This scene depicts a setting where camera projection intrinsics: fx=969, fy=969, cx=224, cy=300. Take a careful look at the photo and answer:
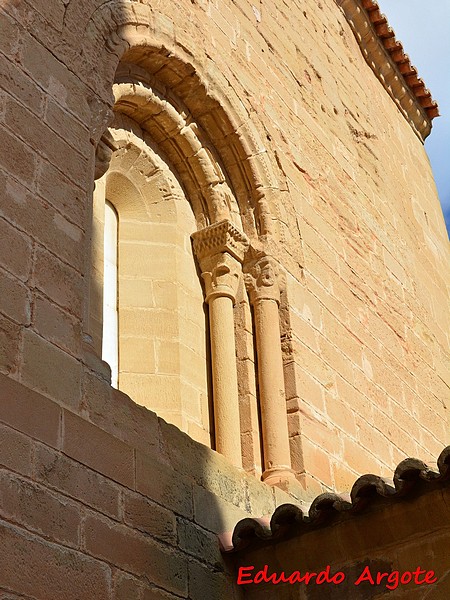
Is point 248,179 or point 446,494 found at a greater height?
point 248,179

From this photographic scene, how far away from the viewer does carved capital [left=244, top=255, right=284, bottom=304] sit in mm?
5805

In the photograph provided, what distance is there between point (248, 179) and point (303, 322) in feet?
3.34

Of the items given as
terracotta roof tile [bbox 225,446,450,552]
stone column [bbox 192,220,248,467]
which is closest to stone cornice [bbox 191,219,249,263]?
stone column [bbox 192,220,248,467]

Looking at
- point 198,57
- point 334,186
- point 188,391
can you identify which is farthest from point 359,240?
point 188,391

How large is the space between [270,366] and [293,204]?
1.43m

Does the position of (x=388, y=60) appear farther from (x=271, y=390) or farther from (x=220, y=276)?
(x=271, y=390)

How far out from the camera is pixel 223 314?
564 centimetres

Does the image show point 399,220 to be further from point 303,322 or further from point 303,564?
point 303,564

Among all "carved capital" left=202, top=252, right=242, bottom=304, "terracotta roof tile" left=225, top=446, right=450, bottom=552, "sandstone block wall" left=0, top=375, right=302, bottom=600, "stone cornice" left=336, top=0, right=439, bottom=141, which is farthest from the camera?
"stone cornice" left=336, top=0, right=439, bottom=141

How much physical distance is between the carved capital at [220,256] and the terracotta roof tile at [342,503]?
1.74 m

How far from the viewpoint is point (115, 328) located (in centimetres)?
538

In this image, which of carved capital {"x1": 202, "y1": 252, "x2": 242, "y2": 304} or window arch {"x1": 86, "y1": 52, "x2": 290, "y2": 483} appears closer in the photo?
window arch {"x1": 86, "y1": 52, "x2": 290, "y2": 483}

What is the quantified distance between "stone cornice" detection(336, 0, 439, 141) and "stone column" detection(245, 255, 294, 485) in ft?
14.7

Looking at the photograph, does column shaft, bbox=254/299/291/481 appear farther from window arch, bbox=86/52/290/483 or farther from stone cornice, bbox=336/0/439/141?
stone cornice, bbox=336/0/439/141
